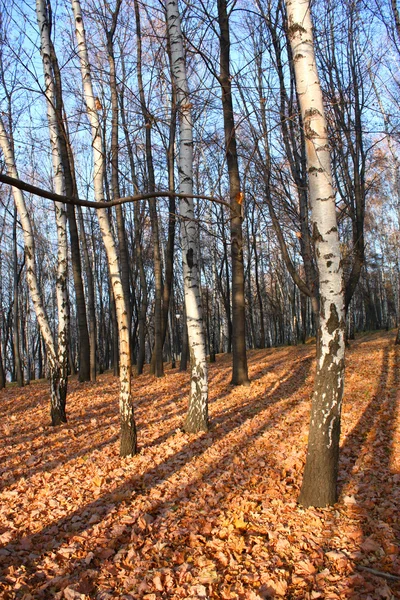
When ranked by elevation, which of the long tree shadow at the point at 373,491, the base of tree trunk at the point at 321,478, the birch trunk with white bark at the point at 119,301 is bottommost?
the long tree shadow at the point at 373,491

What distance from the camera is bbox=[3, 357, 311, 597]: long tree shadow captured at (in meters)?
3.83

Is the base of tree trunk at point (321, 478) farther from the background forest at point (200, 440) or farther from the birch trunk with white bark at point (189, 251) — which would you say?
the birch trunk with white bark at point (189, 251)

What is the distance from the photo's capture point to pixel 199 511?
429 cm

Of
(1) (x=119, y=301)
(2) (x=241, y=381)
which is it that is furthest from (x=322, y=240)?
(2) (x=241, y=381)

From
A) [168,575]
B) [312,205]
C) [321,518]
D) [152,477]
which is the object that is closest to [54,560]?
[168,575]

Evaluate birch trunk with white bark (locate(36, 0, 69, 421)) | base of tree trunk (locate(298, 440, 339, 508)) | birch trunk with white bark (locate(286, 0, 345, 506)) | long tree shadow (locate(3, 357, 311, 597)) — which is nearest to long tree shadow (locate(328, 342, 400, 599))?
base of tree trunk (locate(298, 440, 339, 508))

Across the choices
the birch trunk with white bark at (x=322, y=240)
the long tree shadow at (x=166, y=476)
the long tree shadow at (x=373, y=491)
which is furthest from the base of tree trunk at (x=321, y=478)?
the long tree shadow at (x=166, y=476)

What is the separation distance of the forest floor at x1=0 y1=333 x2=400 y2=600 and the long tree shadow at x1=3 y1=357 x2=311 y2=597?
0.02 metres

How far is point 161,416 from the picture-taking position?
8078 millimetres

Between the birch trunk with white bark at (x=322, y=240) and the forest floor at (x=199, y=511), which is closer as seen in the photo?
the forest floor at (x=199, y=511)

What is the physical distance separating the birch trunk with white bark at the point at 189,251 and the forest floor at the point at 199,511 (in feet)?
1.64

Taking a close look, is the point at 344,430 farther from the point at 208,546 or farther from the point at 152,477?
the point at 208,546

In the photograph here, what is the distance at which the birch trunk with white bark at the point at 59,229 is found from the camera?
7.62 m

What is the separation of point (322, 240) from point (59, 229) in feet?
18.8
